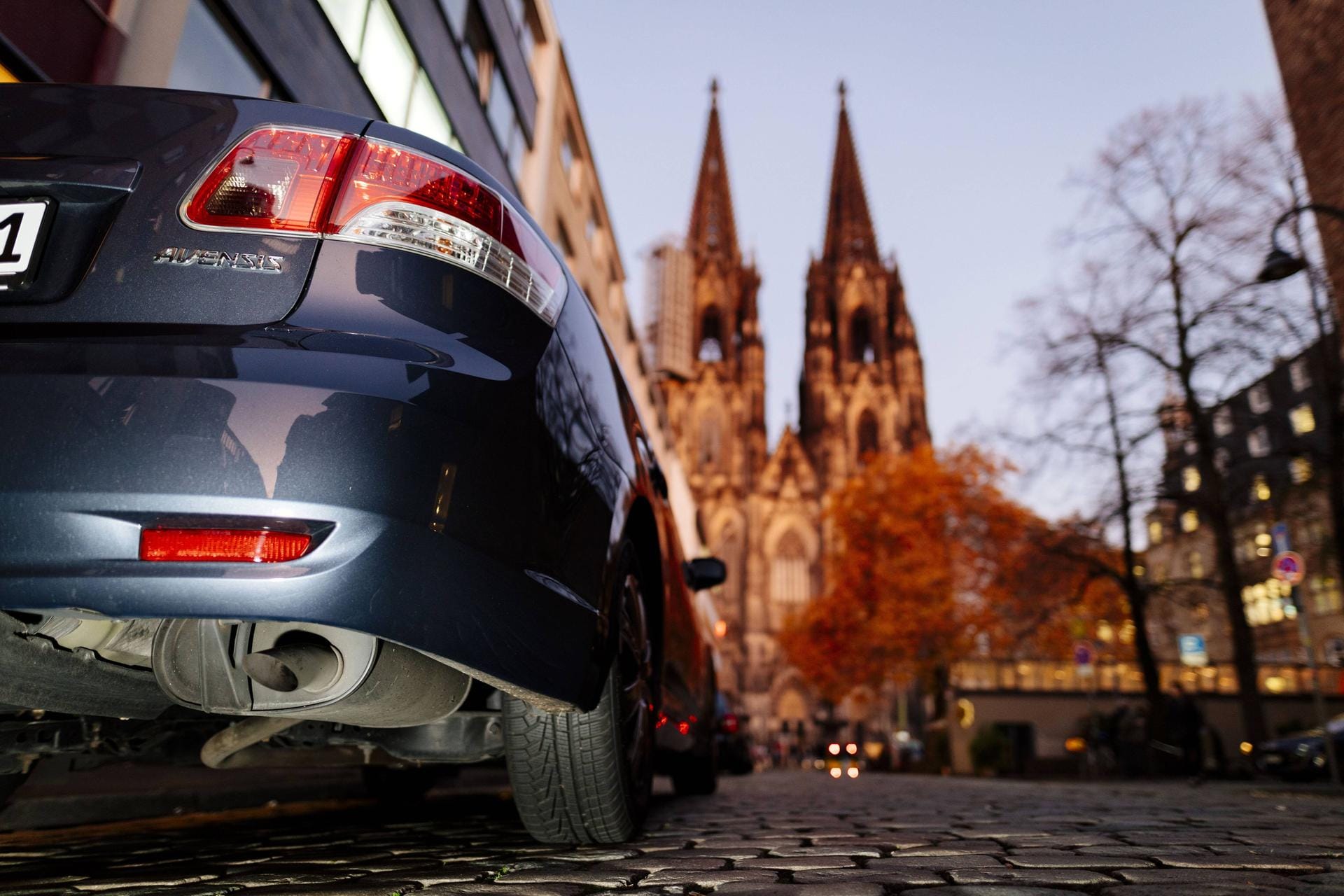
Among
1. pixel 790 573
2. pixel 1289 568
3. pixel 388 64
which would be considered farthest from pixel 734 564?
pixel 1289 568

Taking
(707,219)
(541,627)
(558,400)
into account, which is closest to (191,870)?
(541,627)

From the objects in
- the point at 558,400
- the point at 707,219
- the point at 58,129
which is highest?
the point at 707,219

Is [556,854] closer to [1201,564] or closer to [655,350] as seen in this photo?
[1201,564]

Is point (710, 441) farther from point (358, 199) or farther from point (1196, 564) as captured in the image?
point (358, 199)

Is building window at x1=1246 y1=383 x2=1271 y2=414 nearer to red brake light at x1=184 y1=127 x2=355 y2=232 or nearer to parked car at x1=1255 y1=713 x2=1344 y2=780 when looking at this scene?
parked car at x1=1255 y1=713 x2=1344 y2=780

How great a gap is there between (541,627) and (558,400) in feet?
1.75

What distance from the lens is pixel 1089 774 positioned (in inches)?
711

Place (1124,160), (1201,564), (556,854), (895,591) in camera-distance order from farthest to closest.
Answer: (1201,564) → (895,591) → (1124,160) → (556,854)

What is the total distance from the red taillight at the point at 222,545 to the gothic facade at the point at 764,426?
182 feet

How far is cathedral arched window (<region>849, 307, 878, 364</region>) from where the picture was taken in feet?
218

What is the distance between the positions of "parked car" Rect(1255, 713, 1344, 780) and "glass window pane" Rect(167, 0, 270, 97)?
1528cm

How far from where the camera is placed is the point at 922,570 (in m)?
29.2

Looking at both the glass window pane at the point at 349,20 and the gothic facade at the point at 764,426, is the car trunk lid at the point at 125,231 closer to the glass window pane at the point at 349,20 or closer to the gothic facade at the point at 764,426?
the glass window pane at the point at 349,20

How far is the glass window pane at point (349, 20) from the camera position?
9.70 m
